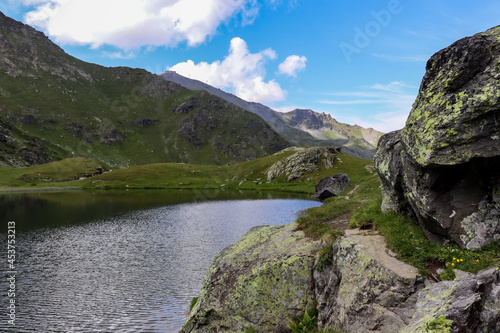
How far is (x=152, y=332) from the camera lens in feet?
67.6

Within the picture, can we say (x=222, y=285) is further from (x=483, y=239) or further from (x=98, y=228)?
(x=98, y=228)

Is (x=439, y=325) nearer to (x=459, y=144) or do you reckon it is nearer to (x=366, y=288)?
→ (x=366, y=288)

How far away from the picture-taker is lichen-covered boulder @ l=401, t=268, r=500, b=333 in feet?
28.3

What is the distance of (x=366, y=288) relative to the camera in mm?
12547

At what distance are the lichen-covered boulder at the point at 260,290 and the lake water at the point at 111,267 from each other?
542 centimetres

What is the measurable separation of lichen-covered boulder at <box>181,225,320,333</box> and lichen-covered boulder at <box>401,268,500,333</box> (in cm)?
701

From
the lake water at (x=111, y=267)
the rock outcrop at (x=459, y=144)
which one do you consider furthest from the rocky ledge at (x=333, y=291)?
the lake water at (x=111, y=267)

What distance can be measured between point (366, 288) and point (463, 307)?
4.16 meters

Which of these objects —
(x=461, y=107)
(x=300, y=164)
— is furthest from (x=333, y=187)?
(x=461, y=107)

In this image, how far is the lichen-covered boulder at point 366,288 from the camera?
1147 centimetres

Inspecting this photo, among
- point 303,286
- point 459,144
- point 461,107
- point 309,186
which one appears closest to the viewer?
point 459,144

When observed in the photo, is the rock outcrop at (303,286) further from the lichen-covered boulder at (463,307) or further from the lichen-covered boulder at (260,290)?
the lichen-covered boulder at (463,307)

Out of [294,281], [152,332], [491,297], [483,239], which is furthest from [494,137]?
[152,332]

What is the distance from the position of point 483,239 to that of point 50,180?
201733 millimetres
